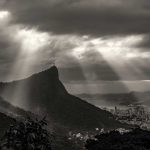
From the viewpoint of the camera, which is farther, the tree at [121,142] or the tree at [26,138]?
the tree at [121,142]

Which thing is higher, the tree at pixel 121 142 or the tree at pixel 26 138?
the tree at pixel 26 138

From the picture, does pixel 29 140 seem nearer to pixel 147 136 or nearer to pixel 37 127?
pixel 37 127

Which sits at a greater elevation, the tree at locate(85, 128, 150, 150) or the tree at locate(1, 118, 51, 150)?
the tree at locate(1, 118, 51, 150)

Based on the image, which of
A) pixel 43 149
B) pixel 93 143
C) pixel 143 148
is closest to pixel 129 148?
A: pixel 143 148

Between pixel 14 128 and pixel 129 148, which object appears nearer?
pixel 14 128
